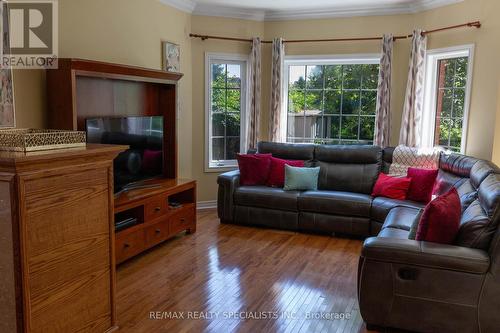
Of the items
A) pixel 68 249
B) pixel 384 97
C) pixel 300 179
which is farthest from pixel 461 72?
pixel 68 249

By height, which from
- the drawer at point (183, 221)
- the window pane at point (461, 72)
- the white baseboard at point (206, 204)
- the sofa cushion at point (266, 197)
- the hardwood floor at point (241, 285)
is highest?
the window pane at point (461, 72)

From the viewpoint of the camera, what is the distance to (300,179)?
4789 mm

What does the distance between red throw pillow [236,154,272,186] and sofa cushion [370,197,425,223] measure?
4.34 feet

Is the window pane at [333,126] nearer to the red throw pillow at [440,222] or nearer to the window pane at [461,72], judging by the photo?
the window pane at [461,72]

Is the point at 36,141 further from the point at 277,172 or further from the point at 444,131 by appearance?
the point at 444,131

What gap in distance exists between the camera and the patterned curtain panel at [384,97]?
502 centimetres

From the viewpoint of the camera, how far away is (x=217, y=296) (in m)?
3.04

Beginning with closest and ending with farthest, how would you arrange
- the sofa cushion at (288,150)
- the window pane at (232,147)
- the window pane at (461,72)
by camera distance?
the window pane at (461,72)
the sofa cushion at (288,150)
the window pane at (232,147)

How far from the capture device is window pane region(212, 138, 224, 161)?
5.69 m

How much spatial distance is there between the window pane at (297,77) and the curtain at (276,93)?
30cm

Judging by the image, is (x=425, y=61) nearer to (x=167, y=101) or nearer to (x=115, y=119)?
(x=167, y=101)

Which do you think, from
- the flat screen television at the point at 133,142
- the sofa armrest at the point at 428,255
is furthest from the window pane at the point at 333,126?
the sofa armrest at the point at 428,255

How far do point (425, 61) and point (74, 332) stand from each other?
178 inches

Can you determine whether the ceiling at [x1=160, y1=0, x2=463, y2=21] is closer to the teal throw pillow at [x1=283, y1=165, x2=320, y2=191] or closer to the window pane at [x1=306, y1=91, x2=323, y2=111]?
the window pane at [x1=306, y1=91, x2=323, y2=111]
